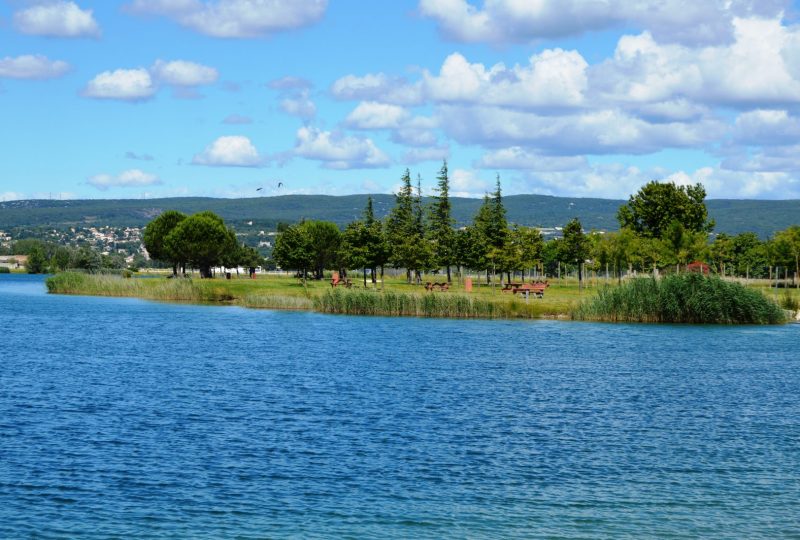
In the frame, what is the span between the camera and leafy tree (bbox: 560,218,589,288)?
133 meters

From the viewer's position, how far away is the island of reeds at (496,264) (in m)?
83.4

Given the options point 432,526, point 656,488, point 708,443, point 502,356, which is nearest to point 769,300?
point 502,356

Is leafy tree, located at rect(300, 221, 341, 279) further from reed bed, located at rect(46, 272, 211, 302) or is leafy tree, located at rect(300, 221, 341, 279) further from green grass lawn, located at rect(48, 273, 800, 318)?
reed bed, located at rect(46, 272, 211, 302)

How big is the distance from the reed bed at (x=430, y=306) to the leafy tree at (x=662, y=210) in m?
79.6

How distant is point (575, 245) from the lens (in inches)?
5285

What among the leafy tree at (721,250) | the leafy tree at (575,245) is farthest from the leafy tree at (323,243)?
the leafy tree at (721,250)

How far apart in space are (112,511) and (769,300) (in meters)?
71.6

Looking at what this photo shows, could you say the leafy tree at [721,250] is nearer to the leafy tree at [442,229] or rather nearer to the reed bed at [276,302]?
the leafy tree at [442,229]

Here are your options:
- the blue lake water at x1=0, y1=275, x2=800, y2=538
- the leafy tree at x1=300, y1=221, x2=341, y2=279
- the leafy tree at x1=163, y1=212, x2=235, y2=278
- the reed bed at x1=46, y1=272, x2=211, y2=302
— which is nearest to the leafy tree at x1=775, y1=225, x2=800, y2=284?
the blue lake water at x1=0, y1=275, x2=800, y2=538

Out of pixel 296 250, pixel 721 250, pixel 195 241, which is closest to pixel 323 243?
pixel 195 241

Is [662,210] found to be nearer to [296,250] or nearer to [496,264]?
[496,264]

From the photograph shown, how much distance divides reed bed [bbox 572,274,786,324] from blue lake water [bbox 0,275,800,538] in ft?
49.0

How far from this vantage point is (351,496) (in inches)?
1044

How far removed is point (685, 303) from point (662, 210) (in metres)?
89.7
